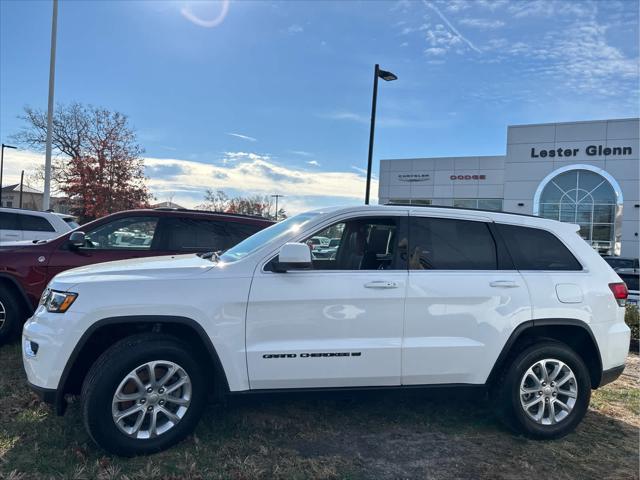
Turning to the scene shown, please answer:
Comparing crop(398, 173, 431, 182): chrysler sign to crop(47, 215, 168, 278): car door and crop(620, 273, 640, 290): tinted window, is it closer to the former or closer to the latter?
crop(620, 273, 640, 290): tinted window

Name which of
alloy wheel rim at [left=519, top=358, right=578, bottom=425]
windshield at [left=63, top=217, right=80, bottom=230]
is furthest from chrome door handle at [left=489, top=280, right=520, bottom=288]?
windshield at [left=63, top=217, right=80, bottom=230]

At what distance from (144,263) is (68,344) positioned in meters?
0.83

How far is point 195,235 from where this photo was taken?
635 cm

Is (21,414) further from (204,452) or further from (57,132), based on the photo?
(57,132)

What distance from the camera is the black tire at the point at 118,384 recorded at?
3.21 metres

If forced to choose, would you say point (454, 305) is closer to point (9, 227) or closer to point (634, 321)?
point (634, 321)

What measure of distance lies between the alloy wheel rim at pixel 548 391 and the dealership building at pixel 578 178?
22.5m

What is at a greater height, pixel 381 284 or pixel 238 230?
pixel 238 230

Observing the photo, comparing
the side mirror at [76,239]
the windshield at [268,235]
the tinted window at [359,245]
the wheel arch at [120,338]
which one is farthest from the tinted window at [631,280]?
the side mirror at [76,239]

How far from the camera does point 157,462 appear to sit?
10.8 feet

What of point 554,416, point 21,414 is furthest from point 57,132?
point 554,416

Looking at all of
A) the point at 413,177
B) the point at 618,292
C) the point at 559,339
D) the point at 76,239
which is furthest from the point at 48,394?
the point at 413,177

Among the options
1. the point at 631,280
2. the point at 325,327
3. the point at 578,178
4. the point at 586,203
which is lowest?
the point at 325,327

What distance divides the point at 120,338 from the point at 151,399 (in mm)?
548
